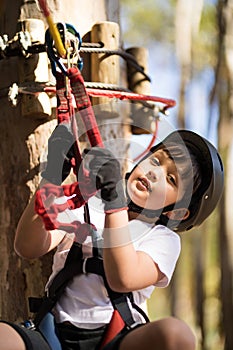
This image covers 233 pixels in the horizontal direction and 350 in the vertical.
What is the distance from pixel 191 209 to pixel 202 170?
0.38ft

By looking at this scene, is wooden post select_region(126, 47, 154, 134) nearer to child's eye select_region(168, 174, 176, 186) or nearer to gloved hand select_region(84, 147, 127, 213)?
child's eye select_region(168, 174, 176, 186)

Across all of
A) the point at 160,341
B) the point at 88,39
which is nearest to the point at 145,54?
the point at 88,39

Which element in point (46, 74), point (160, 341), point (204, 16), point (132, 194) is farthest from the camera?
point (204, 16)

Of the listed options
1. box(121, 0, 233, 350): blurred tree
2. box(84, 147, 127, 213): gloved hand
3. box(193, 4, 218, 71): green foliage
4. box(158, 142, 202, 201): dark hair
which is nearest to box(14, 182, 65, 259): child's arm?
box(84, 147, 127, 213): gloved hand

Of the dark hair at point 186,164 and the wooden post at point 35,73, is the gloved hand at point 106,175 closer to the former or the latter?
the dark hair at point 186,164

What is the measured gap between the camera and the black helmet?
2082 mm

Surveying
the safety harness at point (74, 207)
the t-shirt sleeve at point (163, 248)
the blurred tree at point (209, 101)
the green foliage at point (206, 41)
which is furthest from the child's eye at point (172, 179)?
the green foliage at point (206, 41)

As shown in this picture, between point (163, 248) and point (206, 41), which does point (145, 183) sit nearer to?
point (163, 248)

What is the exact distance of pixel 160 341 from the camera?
1.69 m

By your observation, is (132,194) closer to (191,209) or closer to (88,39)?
(191,209)

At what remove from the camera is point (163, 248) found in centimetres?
195

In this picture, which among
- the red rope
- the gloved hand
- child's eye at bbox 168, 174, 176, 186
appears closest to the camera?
the gloved hand

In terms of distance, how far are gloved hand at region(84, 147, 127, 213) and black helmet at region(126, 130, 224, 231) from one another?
307 millimetres

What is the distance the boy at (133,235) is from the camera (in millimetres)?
1732
